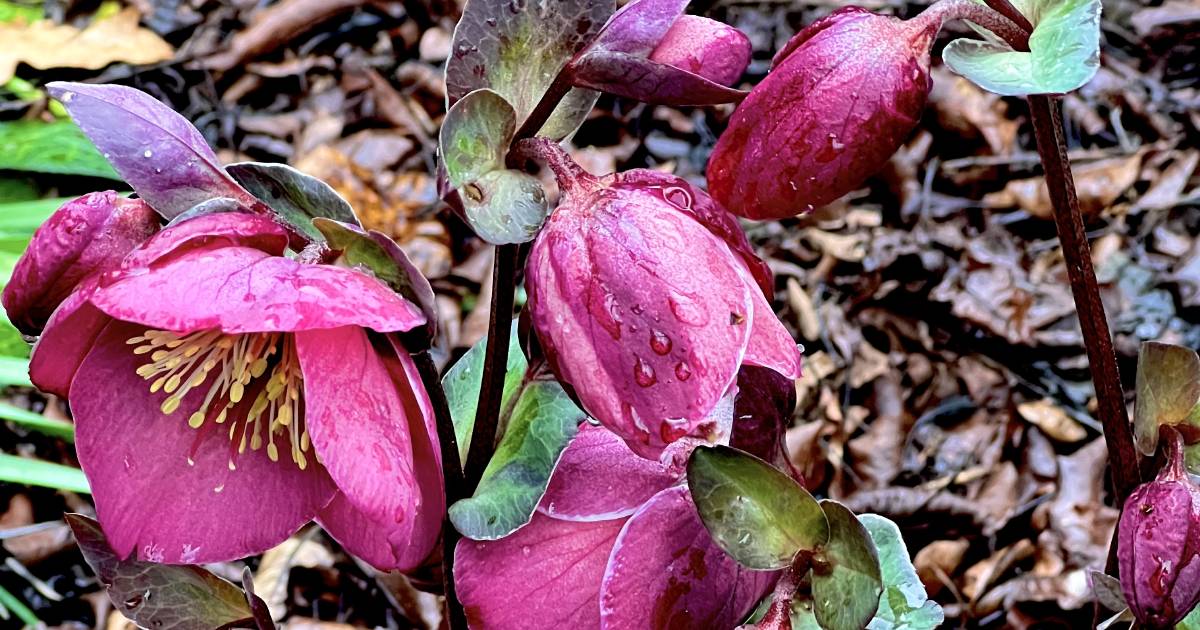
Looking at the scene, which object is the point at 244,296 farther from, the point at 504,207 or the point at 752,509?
the point at 752,509

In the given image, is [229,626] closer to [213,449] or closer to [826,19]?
[213,449]

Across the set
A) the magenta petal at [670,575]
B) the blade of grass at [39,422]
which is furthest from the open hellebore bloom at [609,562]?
the blade of grass at [39,422]

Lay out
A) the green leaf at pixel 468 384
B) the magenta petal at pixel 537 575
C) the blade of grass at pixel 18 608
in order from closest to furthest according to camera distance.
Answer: the magenta petal at pixel 537 575 < the green leaf at pixel 468 384 < the blade of grass at pixel 18 608

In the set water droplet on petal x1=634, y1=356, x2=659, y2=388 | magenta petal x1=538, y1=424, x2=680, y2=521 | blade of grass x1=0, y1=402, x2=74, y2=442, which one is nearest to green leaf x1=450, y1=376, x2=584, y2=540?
magenta petal x1=538, y1=424, x2=680, y2=521

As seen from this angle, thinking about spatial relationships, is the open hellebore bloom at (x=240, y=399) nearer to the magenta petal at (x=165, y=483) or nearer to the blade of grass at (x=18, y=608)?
the magenta petal at (x=165, y=483)

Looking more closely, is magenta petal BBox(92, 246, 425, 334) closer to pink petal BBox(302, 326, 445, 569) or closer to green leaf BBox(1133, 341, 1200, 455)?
pink petal BBox(302, 326, 445, 569)
